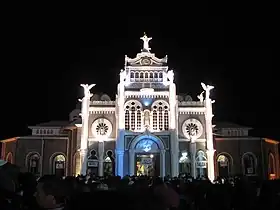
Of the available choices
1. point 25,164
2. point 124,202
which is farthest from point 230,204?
point 25,164

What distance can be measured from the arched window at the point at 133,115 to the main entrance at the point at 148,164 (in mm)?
3312

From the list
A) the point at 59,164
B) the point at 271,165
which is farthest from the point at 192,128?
the point at 59,164

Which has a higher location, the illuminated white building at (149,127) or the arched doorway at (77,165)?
the illuminated white building at (149,127)

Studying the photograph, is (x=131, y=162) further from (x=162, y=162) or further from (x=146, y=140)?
(x=162, y=162)

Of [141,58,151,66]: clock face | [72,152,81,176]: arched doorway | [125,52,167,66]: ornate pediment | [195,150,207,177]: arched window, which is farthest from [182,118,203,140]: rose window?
[72,152,81,176]: arched doorway

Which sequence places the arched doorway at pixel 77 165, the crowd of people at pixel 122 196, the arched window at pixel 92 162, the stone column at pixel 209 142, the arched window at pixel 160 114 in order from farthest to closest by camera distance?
the arched doorway at pixel 77 165 → the arched window at pixel 160 114 → the arched window at pixel 92 162 → the stone column at pixel 209 142 → the crowd of people at pixel 122 196

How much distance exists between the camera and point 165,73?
1699 inches

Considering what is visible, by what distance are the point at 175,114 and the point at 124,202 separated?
3895 cm

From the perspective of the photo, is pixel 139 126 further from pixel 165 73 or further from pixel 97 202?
pixel 97 202

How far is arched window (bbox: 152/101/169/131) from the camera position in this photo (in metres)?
41.6

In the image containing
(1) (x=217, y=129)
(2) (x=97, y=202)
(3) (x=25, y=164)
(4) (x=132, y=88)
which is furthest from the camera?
(1) (x=217, y=129)

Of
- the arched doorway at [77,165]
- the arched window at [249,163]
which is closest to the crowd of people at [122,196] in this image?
the arched doorway at [77,165]

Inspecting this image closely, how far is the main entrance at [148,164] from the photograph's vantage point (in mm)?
40344

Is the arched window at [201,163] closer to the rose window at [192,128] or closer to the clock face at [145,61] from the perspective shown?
the rose window at [192,128]
